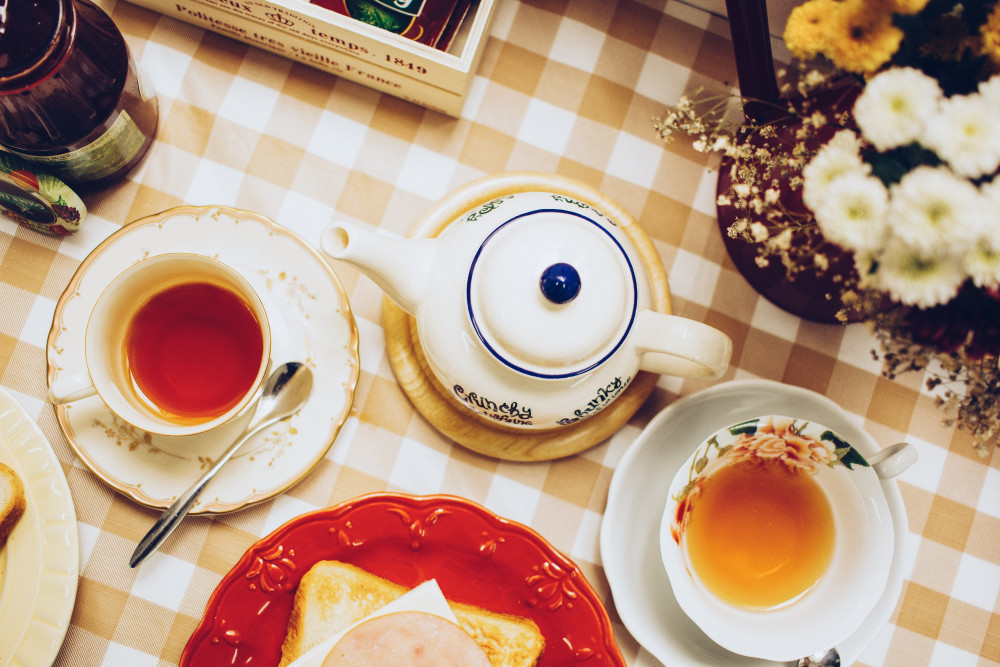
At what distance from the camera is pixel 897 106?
45 cm

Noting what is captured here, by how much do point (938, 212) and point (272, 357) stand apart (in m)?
0.68

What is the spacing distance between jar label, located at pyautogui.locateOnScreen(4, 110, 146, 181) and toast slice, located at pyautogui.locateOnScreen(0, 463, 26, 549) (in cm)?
36

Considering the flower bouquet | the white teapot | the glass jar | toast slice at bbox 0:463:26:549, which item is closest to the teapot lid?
the white teapot

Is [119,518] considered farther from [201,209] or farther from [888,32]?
[888,32]

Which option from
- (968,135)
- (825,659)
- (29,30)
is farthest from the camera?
(825,659)

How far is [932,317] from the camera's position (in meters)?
0.49

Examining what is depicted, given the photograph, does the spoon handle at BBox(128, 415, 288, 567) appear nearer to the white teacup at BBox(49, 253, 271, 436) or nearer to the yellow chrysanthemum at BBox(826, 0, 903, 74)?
the white teacup at BBox(49, 253, 271, 436)

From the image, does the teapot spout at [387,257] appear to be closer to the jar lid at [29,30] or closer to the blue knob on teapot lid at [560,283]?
the blue knob on teapot lid at [560,283]

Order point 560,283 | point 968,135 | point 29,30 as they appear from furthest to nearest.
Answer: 1. point 29,30
2. point 560,283
3. point 968,135

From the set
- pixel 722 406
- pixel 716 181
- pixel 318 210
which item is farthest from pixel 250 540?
pixel 716 181

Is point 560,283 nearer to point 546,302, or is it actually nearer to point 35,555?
point 546,302

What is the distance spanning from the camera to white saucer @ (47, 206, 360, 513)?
77 centimetres

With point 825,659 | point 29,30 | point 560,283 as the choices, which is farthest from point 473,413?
point 29,30

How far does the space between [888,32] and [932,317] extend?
0.22 metres
